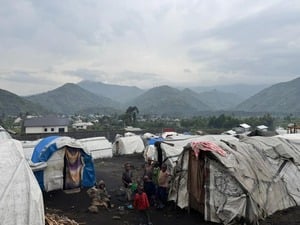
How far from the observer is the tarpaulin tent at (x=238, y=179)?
11258 millimetres

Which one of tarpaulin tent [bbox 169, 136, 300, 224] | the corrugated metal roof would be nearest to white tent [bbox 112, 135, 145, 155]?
tarpaulin tent [bbox 169, 136, 300, 224]

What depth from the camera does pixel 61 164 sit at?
15.8 m

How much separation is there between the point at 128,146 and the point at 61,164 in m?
15.7

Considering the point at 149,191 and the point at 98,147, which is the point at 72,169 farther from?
the point at 98,147

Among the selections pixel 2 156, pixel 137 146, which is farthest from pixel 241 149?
pixel 137 146

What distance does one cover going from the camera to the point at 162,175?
13477mm

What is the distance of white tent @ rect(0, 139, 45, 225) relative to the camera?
300 inches

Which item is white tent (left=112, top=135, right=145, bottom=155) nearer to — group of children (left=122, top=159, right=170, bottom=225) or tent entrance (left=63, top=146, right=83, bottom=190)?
tent entrance (left=63, top=146, right=83, bottom=190)

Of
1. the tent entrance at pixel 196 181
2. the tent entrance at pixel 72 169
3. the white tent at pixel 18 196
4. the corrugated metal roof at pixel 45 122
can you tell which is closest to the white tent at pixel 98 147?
the tent entrance at pixel 72 169

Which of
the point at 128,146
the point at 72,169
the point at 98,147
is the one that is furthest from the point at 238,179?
the point at 128,146

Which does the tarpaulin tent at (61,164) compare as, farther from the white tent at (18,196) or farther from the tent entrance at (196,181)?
the white tent at (18,196)

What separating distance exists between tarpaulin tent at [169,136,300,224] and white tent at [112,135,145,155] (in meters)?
17.5

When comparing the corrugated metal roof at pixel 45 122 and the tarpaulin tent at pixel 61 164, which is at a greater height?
the corrugated metal roof at pixel 45 122

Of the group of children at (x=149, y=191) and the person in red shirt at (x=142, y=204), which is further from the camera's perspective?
the group of children at (x=149, y=191)
